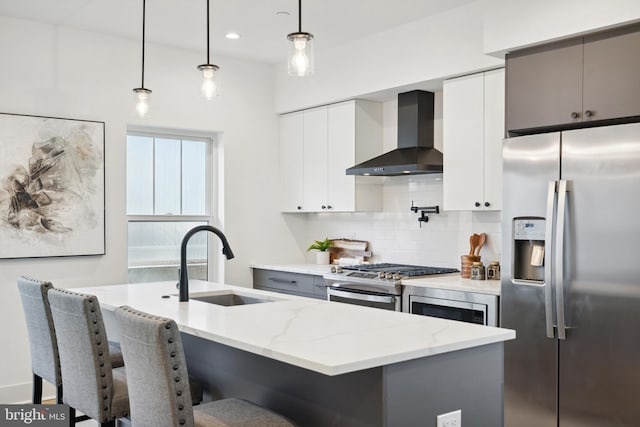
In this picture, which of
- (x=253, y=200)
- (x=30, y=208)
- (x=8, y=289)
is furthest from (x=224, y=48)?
(x=8, y=289)

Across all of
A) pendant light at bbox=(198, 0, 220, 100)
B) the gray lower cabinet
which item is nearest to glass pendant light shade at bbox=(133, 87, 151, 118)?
pendant light at bbox=(198, 0, 220, 100)

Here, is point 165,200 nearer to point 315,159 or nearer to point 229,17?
point 315,159

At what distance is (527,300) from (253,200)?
120 inches

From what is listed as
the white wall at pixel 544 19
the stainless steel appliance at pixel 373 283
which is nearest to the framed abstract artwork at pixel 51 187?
the stainless steel appliance at pixel 373 283

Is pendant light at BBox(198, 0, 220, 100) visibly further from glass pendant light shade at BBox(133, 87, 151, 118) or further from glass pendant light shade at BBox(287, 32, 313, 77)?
glass pendant light shade at BBox(287, 32, 313, 77)

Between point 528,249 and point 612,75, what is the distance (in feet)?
3.34

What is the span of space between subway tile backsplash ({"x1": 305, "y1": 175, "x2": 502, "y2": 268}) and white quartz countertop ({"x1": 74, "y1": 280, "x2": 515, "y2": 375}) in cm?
205

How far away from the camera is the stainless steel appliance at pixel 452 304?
3.76 metres

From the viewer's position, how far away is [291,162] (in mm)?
5926

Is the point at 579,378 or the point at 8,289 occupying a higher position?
the point at 8,289

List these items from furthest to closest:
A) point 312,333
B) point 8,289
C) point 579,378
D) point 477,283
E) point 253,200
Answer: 1. point 253,200
2. point 8,289
3. point 477,283
4. point 579,378
5. point 312,333

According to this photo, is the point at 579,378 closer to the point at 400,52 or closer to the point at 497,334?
the point at 497,334

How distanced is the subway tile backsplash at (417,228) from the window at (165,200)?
4.31 ft

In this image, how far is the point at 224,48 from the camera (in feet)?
17.7
